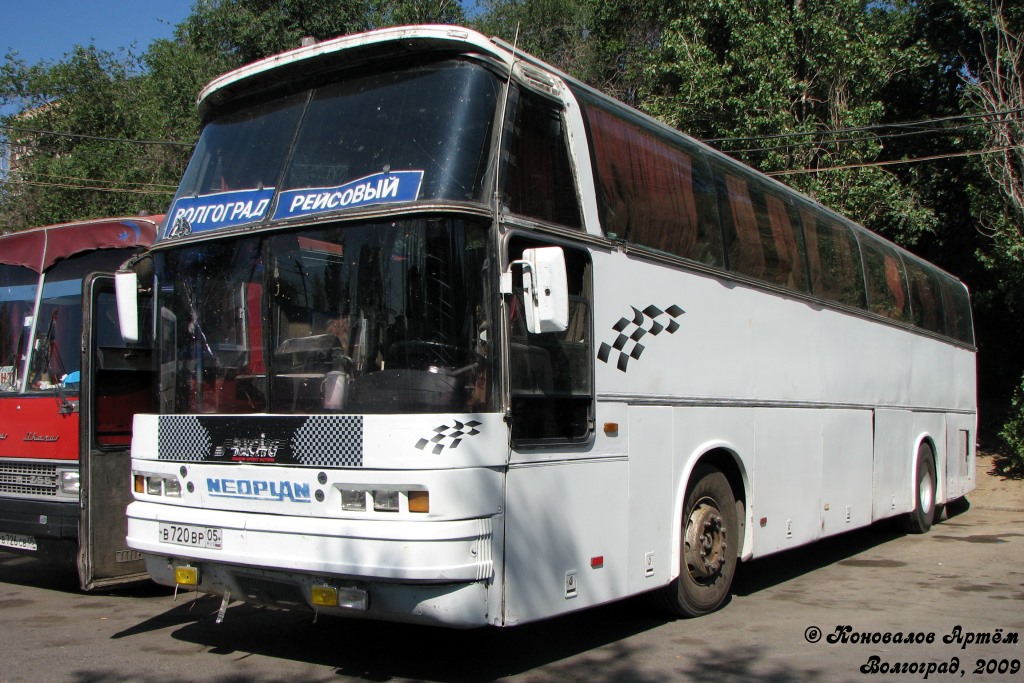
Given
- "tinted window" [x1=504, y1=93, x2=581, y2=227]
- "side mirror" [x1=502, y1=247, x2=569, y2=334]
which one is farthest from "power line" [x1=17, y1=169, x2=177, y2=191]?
"side mirror" [x1=502, y1=247, x2=569, y2=334]

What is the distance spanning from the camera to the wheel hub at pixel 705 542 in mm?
6949

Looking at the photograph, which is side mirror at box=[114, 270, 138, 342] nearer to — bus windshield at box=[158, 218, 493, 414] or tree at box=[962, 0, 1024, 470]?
bus windshield at box=[158, 218, 493, 414]

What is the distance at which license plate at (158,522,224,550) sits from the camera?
5.30 metres

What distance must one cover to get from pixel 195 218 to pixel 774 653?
4.72m

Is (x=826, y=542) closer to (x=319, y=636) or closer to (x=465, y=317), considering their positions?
(x=319, y=636)

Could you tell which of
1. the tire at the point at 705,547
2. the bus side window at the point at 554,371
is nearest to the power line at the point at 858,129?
the tire at the point at 705,547

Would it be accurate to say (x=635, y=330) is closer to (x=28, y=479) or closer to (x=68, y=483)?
(x=68, y=483)

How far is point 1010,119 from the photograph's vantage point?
52.1ft

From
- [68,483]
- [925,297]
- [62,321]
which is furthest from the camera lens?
[925,297]

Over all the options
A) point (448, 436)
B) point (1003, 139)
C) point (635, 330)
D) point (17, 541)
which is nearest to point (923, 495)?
point (1003, 139)

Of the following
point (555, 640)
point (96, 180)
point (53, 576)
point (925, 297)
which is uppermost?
point (96, 180)

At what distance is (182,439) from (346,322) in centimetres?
139

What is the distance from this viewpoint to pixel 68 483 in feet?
24.2

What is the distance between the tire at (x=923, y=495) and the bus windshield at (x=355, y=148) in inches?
364
